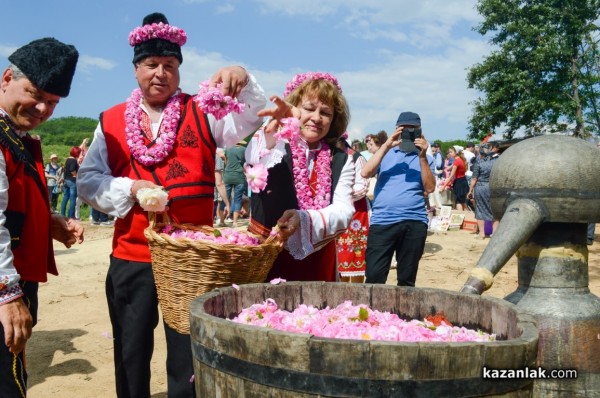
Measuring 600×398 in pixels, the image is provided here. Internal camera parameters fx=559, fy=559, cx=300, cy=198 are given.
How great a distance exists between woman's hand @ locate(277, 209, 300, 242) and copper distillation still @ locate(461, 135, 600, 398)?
853 mm

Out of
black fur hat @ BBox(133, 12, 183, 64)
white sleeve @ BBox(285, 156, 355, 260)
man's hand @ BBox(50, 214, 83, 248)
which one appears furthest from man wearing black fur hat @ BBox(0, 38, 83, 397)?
white sleeve @ BBox(285, 156, 355, 260)

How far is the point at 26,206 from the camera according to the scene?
2.43 metres

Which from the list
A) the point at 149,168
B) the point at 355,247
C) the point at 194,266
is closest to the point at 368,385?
the point at 194,266

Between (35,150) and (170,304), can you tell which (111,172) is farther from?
(170,304)

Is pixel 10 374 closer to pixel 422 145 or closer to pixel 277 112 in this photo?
pixel 277 112

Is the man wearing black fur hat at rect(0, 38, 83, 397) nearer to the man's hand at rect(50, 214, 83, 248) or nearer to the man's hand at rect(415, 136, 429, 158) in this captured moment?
the man's hand at rect(50, 214, 83, 248)

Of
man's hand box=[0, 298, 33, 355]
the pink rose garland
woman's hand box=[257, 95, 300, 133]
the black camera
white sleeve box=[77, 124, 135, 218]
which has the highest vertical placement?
the pink rose garland

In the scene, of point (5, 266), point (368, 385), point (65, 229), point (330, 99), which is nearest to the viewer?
point (368, 385)

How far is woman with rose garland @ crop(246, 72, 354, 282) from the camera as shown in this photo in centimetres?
280

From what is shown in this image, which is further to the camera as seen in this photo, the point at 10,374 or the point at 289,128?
the point at 289,128

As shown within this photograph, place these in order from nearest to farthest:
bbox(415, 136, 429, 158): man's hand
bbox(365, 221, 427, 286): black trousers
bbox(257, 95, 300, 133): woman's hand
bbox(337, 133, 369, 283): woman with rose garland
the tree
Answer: bbox(257, 95, 300, 133): woman's hand, bbox(365, 221, 427, 286): black trousers, bbox(415, 136, 429, 158): man's hand, bbox(337, 133, 369, 283): woman with rose garland, the tree

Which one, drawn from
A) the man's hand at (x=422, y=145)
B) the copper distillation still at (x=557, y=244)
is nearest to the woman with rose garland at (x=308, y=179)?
the copper distillation still at (x=557, y=244)

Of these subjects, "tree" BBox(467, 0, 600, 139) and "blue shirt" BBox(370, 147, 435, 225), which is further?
"tree" BBox(467, 0, 600, 139)

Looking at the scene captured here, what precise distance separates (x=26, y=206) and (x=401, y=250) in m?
3.64
